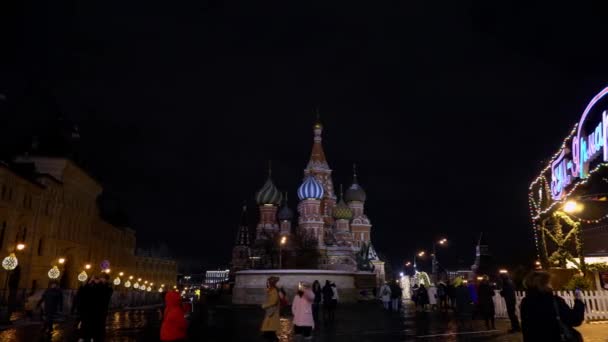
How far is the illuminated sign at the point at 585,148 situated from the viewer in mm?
13500

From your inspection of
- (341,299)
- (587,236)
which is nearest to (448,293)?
(341,299)

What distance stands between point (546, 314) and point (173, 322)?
5297 mm

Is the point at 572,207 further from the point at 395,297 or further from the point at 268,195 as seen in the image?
the point at 268,195

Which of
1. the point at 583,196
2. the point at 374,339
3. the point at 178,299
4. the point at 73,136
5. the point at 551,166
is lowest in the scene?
the point at 374,339

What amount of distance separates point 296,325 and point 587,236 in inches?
1782

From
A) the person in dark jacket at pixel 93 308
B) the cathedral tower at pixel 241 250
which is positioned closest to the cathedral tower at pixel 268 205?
the cathedral tower at pixel 241 250

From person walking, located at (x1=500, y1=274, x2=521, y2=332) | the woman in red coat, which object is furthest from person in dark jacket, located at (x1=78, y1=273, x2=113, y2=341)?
person walking, located at (x1=500, y1=274, x2=521, y2=332)

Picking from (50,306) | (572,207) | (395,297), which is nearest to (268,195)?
(395,297)

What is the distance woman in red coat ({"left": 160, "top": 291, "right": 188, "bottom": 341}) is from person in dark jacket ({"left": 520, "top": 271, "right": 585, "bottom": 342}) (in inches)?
197

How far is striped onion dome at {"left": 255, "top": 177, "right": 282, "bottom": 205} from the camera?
262ft

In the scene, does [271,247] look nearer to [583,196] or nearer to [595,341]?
[583,196]

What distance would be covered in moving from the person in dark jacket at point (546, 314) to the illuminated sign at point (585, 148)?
10103 millimetres

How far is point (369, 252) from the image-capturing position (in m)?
81.6

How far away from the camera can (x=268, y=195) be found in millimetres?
80062
